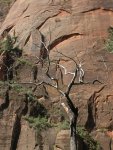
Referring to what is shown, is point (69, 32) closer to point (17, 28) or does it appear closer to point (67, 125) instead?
point (17, 28)

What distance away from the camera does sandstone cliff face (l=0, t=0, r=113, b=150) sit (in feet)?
96.5

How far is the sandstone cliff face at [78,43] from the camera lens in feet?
96.5

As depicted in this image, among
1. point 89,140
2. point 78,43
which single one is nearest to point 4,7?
point 78,43

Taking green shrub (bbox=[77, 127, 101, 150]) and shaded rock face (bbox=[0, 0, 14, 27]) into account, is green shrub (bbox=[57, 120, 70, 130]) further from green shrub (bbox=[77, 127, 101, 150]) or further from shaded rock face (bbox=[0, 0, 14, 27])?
shaded rock face (bbox=[0, 0, 14, 27])

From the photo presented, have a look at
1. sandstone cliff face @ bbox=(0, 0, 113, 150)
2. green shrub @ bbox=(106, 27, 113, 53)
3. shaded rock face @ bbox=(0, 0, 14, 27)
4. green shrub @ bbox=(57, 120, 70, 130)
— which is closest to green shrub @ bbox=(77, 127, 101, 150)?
sandstone cliff face @ bbox=(0, 0, 113, 150)

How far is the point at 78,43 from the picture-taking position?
3303cm

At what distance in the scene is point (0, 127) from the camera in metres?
29.1

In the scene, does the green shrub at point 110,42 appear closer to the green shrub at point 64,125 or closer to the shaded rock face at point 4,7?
the green shrub at point 64,125

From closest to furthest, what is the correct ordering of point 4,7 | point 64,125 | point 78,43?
1. point 64,125
2. point 78,43
3. point 4,7

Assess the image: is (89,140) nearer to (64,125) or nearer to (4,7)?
(64,125)

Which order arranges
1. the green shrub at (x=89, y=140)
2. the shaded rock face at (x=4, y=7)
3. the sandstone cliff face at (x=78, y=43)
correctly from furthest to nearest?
the shaded rock face at (x=4, y=7)
the sandstone cliff face at (x=78, y=43)
the green shrub at (x=89, y=140)

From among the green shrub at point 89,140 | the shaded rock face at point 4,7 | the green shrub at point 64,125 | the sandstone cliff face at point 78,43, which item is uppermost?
the shaded rock face at point 4,7

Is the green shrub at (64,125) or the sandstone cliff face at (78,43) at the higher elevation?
the sandstone cliff face at (78,43)

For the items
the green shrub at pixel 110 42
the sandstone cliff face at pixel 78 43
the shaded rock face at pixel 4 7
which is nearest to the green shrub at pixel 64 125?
Result: the sandstone cliff face at pixel 78 43
